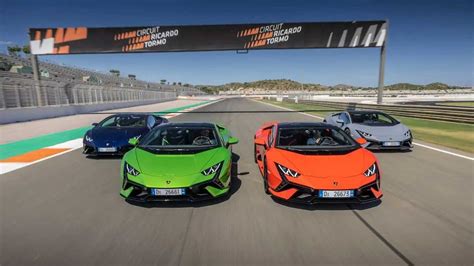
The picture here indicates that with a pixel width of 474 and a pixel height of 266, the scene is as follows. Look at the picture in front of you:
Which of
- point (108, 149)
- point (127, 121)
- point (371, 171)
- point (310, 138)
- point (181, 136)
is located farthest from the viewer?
point (127, 121)

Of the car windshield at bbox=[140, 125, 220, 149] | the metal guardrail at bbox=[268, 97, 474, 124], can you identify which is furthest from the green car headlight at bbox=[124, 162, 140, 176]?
→ the metal guardrail at bbox=[268, 97, 474, 124]

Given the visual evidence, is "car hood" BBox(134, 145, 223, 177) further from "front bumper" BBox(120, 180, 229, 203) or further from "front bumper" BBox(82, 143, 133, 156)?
"front bumper" BBox(82, 143, 133, 156)

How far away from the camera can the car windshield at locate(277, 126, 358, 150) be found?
5137 millimetres

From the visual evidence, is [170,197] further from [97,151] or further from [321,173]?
[97,151]

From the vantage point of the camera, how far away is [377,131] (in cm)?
832

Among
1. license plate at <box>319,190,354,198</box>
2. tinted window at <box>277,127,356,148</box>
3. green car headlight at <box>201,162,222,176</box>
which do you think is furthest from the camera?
tinted window at <box>277,127,356,148</box>

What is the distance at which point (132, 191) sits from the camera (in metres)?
4.10

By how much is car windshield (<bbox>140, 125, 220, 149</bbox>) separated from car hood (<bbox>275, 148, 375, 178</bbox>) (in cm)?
149

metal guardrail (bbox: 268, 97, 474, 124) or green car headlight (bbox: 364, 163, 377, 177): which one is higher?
green car headlight (bbox: 364, 163, 377, 177)

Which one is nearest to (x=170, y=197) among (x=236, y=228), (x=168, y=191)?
(x=168, y=191)

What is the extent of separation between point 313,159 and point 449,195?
241 cm

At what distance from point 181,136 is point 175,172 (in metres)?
1.81

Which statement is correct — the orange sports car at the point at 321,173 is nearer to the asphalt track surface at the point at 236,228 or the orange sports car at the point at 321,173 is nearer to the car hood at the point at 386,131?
the asphalt track surface at the point at 236,228

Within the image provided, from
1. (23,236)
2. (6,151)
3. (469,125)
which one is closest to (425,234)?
(23,236)
